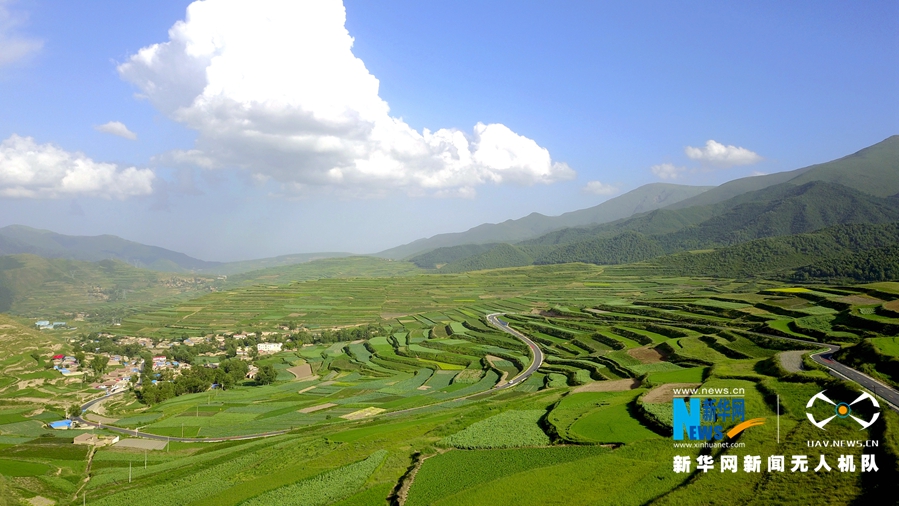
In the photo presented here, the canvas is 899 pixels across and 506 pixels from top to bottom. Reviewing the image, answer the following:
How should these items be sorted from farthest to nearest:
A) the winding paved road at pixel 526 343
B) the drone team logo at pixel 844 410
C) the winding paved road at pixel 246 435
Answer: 1. the winding paved road at pixel 526 343
2. the winding paved road at pixel 246 435
3. the drone team logo at pixel 844 410


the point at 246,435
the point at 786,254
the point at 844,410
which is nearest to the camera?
the point at 844,410

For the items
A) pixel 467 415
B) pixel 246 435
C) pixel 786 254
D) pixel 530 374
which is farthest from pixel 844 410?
pixel 786 254

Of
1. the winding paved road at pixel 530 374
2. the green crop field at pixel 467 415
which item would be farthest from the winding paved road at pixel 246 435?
the green crop field at pixel 467 415

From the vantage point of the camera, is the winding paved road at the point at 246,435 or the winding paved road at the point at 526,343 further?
the winding paved road at the point at 526,343

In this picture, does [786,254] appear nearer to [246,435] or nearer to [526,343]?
[526,343]

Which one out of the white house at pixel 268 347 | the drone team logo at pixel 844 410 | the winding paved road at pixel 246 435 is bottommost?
the white house at pixel 268 347

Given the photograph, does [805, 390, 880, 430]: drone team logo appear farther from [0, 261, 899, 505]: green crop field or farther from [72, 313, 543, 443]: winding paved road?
[72, 313, 543, 443]: winding paved road

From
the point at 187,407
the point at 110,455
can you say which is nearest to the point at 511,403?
the point at 110,455

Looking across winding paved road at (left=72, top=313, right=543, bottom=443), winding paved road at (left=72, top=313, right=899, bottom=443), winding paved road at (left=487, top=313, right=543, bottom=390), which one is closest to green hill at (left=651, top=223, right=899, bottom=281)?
winding paved road at (left=487, top=313, right=543, bottom=390)

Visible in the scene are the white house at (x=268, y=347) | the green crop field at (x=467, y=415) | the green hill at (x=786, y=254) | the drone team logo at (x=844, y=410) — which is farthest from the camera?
the green hill at (x=786, y=254)

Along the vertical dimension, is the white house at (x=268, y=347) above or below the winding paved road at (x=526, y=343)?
below

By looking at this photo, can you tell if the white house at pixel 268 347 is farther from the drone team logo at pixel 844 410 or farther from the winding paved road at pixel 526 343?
the drone team logo at pixel 844 410

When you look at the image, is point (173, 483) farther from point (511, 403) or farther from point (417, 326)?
point (417, 326)
